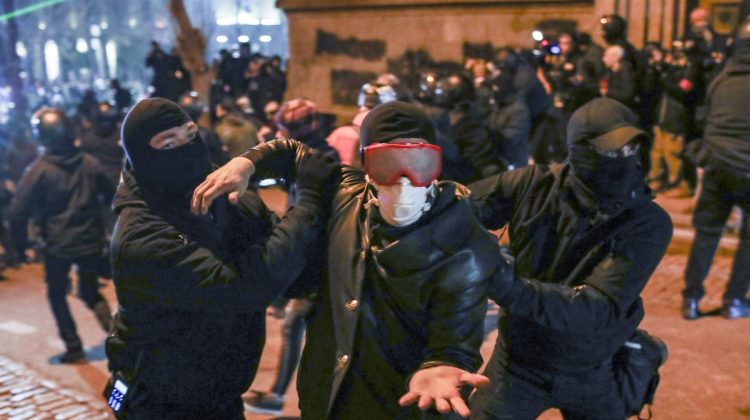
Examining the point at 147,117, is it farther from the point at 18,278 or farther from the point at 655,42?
the point at 655,42

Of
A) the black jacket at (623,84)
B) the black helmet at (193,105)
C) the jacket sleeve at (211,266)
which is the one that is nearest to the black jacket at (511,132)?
the black jacket at (623,84)

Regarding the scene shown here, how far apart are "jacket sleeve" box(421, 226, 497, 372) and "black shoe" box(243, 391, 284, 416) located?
3020mm

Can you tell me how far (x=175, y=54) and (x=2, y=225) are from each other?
35.9ft

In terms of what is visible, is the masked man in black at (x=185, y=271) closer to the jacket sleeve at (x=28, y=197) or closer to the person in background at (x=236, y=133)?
the jacket sleeve at (x=28, y=197)

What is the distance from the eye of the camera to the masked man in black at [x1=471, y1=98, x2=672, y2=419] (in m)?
3.03

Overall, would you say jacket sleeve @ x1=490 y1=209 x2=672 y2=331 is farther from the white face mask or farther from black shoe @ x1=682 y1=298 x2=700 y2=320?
black shoe @ x1=682 y1=298 x2=700 y2=320

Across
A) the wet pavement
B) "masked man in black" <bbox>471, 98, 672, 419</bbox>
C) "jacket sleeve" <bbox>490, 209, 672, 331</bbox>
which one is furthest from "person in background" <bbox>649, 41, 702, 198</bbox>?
"jacket sleeve" <bbox>490, 209, 672, 331</bbox>

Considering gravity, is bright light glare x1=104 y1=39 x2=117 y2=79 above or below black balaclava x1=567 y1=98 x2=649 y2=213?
below

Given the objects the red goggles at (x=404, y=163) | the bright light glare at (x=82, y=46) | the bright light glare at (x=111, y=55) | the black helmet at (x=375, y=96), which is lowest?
the bright light glare at (x=111, y=55)

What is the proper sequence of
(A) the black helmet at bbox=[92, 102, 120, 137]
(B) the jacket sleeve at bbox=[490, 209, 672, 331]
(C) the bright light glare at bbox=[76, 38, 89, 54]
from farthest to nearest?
1. (C) the bright light glare at bbox=[76, 38, 89, 54]
2. (A) the black helmet at bbox=[92, 102, 120, 137]
3. (B) the jacket sleeve at bbox=[490, 209, 672, 331]

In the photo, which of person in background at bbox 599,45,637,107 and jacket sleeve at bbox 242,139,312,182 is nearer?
jacket sleeve at bbox 242,139,312,182

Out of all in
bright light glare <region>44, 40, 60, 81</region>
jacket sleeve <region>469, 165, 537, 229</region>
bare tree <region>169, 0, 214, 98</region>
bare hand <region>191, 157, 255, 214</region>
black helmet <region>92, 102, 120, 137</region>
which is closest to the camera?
bare hand <region>191, 157, 255, 214</region>

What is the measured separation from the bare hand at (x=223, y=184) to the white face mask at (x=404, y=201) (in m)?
0.48

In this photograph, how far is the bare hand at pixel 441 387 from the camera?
2264mm
